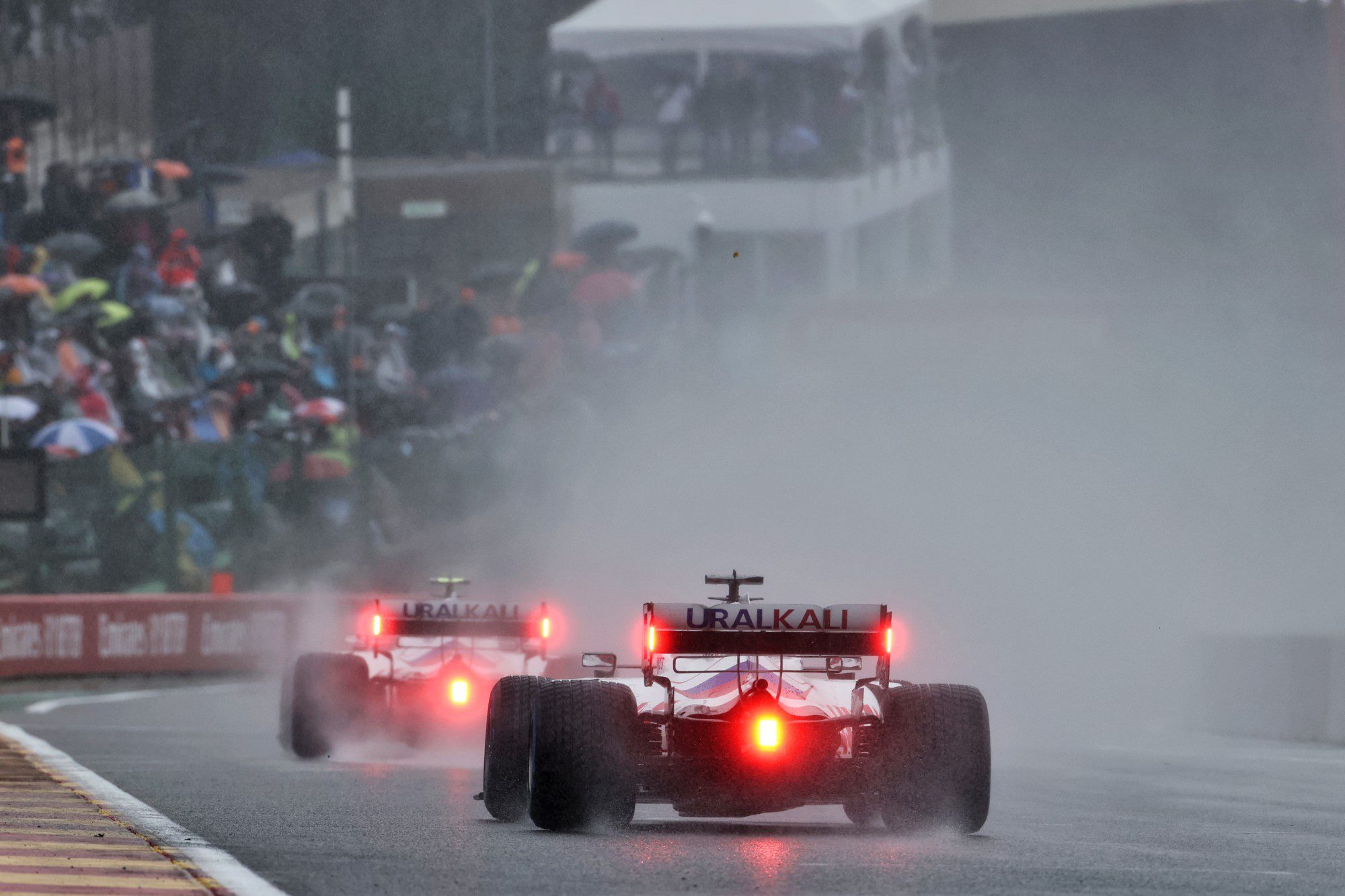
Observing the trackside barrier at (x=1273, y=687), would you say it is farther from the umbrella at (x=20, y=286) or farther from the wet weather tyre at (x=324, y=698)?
the umbrella at (x=20, y=286)

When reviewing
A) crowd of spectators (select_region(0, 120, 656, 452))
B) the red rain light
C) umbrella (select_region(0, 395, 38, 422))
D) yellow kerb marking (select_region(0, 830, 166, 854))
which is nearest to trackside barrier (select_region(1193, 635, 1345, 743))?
the red rain light

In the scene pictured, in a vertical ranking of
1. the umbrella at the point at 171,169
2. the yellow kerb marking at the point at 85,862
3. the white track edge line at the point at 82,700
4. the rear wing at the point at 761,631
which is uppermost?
Result: the umbrella at the point at 171,169

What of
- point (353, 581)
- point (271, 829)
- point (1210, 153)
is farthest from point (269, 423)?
point (1210, 153)

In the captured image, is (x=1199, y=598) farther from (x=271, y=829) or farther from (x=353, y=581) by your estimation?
(x=271, y=829)

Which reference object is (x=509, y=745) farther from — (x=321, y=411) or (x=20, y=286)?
(x=20, y=286)

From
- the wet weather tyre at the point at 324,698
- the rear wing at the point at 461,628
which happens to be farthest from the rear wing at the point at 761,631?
the rear wing at the point at 461,628

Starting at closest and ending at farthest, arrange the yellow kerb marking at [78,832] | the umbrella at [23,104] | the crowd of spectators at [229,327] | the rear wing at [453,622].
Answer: the yellow kerb marking at [78,832], the rear wing at [453,622], the crowd of spectators at [229,327], the umbrella at [23,104]

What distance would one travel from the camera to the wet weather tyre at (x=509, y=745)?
11.8 metres

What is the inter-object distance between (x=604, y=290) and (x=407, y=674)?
23.0 meters

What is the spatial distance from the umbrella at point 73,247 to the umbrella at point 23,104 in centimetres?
496

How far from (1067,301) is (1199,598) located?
5.02 metres

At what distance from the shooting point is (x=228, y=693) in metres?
29.3

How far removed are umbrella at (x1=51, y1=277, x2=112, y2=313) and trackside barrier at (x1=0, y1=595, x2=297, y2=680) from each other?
4709 millimetres

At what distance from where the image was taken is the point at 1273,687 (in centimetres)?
2219
